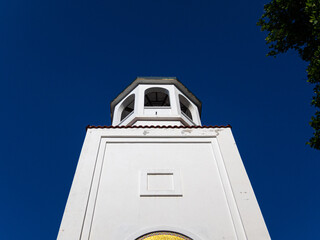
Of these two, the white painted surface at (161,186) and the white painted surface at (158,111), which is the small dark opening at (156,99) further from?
the white painted surface at (161,186)

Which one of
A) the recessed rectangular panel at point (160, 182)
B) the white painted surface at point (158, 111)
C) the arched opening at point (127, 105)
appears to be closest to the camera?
the recessed rectangular panel at point (160, 182)

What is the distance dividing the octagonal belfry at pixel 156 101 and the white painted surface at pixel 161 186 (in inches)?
78.2

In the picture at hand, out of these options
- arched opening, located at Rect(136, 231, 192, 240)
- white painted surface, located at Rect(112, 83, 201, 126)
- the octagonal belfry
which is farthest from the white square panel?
the octagonal belfry

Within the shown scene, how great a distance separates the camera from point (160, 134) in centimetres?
643

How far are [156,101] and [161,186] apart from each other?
20.0ft

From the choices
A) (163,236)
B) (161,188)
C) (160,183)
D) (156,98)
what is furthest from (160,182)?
(156,98)

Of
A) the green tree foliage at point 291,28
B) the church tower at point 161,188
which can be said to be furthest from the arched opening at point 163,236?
the green tree foliage at point 291,28

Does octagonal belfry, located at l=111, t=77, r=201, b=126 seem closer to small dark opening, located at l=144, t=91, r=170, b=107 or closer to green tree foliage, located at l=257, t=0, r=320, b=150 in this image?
small dark opening, located at l=144, t=91, r=170, b=107

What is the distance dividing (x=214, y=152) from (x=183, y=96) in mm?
4277

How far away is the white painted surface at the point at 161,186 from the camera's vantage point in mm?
4305

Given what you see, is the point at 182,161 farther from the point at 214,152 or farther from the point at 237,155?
the point at 237,155

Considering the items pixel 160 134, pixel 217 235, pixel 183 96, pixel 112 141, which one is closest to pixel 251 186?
pixel 217 235

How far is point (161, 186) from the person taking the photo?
514 centimetres

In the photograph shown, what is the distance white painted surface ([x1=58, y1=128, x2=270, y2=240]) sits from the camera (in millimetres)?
4305
